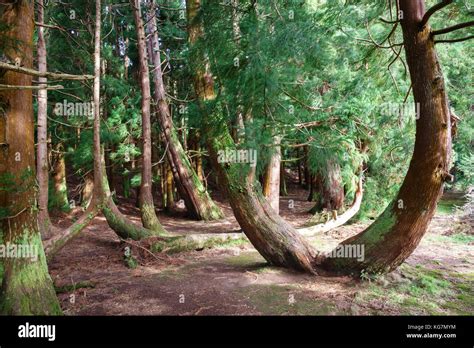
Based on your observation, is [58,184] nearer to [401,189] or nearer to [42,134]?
[42,134]

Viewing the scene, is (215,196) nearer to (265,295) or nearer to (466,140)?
(466,140)

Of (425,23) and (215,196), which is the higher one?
(425,23)

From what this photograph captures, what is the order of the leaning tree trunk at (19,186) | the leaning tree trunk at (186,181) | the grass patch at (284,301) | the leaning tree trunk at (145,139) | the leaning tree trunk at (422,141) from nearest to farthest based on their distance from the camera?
the leaning tree trunk at (19,186) < the grass patch at (284,301) < the leaning tree trunk at (422,141) < the leaning tree trunk at (145,139) < the leaning tree trunk at (186,181)

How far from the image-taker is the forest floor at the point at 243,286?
396 cm

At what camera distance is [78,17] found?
1065 cm

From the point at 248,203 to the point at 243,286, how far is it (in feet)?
4.10

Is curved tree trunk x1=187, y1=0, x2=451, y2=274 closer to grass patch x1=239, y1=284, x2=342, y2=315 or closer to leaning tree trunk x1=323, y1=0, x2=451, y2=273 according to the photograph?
leaning tree trunk x1=323, y1=0, x2=451, y2=273

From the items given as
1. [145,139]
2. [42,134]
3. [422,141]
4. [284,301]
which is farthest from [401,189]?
[42,134]

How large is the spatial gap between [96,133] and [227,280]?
12.2 ft

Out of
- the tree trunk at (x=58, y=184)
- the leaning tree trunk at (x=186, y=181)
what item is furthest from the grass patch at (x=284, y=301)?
the tree trunk at (x=58, y=184)

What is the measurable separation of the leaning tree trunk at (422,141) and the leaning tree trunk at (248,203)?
1354mm

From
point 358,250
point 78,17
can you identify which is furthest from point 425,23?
point 78,17

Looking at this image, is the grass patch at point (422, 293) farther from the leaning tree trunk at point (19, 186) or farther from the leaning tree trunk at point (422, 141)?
the leaning tree trunk at point (19, 186)

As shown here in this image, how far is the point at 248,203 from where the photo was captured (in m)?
5.31
